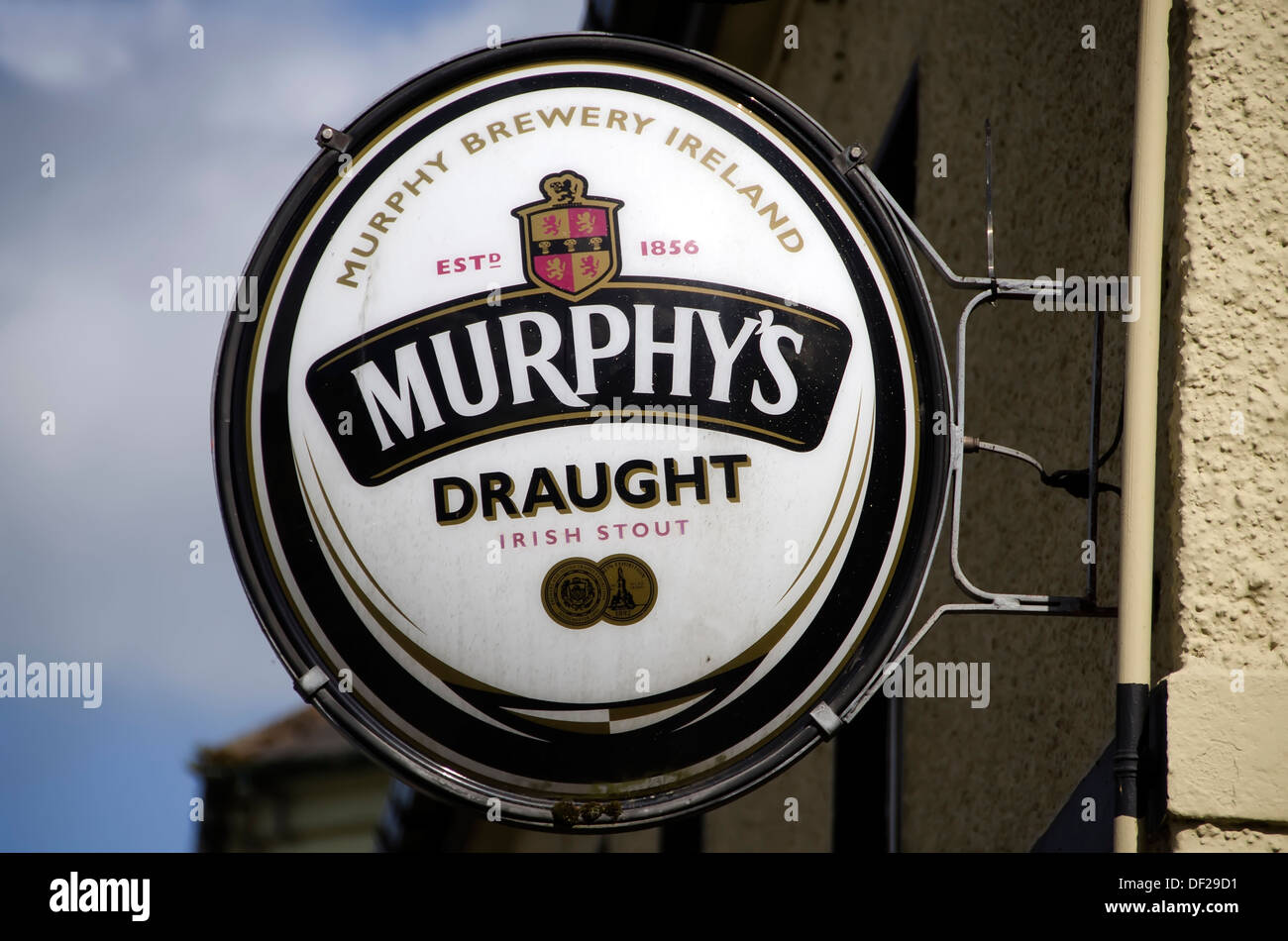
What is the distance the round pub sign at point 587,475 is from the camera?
2711mm

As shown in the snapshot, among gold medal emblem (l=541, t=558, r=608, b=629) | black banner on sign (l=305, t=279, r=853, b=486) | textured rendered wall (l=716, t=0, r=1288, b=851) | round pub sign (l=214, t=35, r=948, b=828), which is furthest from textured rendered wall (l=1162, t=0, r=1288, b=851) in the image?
gold medal emblem (l=541, t=558, r=608, b=629)

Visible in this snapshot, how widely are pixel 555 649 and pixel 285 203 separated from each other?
960 millimetres

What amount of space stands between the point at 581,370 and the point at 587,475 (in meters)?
0.18

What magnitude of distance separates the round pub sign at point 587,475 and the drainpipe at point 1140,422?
0.33 metres

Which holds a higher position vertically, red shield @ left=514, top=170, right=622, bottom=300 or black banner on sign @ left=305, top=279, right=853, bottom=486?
red shield @ left=514, top=170, right=622, bottom=300

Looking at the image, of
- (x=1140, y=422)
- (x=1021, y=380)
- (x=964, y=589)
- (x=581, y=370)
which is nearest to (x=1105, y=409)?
(x=1140, y=422)

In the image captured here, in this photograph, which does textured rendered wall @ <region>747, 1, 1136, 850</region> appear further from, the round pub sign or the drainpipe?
the round pub sign

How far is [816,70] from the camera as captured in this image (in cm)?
649

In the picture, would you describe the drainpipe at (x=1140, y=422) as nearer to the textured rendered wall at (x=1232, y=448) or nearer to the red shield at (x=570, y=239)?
the textured rendered wall at (x=1232, y=448)

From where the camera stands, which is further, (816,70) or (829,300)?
(816,70)

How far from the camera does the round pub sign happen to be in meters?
2.71

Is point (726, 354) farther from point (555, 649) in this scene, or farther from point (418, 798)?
point (418, 798)

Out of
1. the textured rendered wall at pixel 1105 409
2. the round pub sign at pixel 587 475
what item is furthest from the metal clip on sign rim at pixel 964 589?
the textured rendered wall at pixel 1105 409
